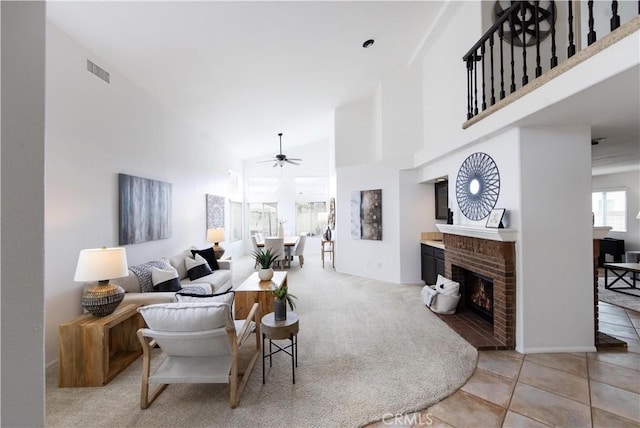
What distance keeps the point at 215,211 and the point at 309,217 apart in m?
4.01

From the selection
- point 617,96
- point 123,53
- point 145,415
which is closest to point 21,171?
point 145,415

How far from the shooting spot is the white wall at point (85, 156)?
2.87 m

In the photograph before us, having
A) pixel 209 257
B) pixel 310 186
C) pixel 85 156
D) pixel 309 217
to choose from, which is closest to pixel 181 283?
pixel 209 257

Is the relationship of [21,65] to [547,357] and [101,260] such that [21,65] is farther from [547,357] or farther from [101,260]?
[547,357]

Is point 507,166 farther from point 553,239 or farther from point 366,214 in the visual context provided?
point 366,214

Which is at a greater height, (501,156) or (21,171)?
(501,156)

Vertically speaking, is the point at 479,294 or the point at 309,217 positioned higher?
the point at 309,217

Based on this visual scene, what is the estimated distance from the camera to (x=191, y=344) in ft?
7.25

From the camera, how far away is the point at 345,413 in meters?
2.16

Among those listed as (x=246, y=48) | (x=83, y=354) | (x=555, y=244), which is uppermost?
(x=246, y=48)

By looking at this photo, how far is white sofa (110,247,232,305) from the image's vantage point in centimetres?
322

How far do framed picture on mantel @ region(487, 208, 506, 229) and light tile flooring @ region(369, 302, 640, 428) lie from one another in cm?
134

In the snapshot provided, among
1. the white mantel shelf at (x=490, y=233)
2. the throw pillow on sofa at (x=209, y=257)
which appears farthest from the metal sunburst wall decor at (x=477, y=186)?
the throw pillow on sofa at (x=209, y=257)

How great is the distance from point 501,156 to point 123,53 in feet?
15.0
